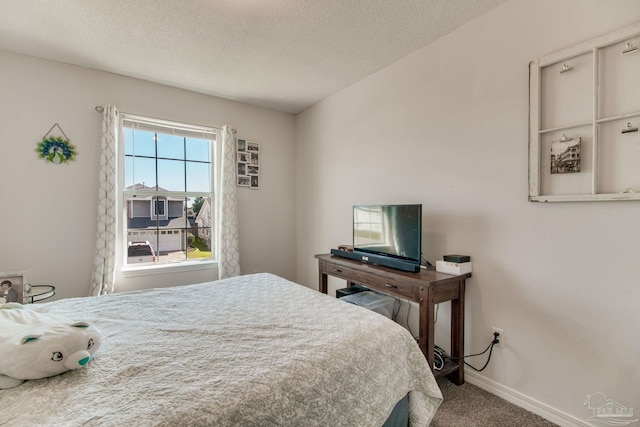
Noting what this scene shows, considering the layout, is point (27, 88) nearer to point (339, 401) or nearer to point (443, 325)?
point (339, 401)

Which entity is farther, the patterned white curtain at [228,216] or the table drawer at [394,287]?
the patterned white curtain at [228,216]

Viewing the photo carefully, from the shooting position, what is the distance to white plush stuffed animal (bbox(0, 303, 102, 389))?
3.13ft

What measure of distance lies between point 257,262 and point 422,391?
2.65 meters

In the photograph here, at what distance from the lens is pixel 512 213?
1.91 m

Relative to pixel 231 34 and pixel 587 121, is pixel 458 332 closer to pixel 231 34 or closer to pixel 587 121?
pixel 587 121

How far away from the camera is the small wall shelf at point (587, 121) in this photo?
1.47 metres

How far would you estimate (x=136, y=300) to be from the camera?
1.83 metres

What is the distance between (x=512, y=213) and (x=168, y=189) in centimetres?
320

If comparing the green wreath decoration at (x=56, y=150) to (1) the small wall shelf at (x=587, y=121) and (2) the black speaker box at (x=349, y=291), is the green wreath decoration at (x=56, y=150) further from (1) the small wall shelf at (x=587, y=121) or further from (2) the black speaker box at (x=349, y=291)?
(1) the small wall shelf at (x=587, y=121)

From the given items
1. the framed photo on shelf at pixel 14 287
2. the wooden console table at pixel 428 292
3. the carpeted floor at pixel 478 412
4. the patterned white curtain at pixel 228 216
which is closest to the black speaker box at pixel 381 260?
the wooden console table at pixel 428 292

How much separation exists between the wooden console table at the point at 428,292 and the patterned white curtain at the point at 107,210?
225cm

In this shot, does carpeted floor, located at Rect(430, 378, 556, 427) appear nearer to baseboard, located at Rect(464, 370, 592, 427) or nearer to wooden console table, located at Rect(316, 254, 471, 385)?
baseboard, located at Rect(464, 370, 592, 427)

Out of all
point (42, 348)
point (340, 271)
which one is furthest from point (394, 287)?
point (42, 348)

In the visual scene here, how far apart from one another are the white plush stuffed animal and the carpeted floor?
1.77 m
